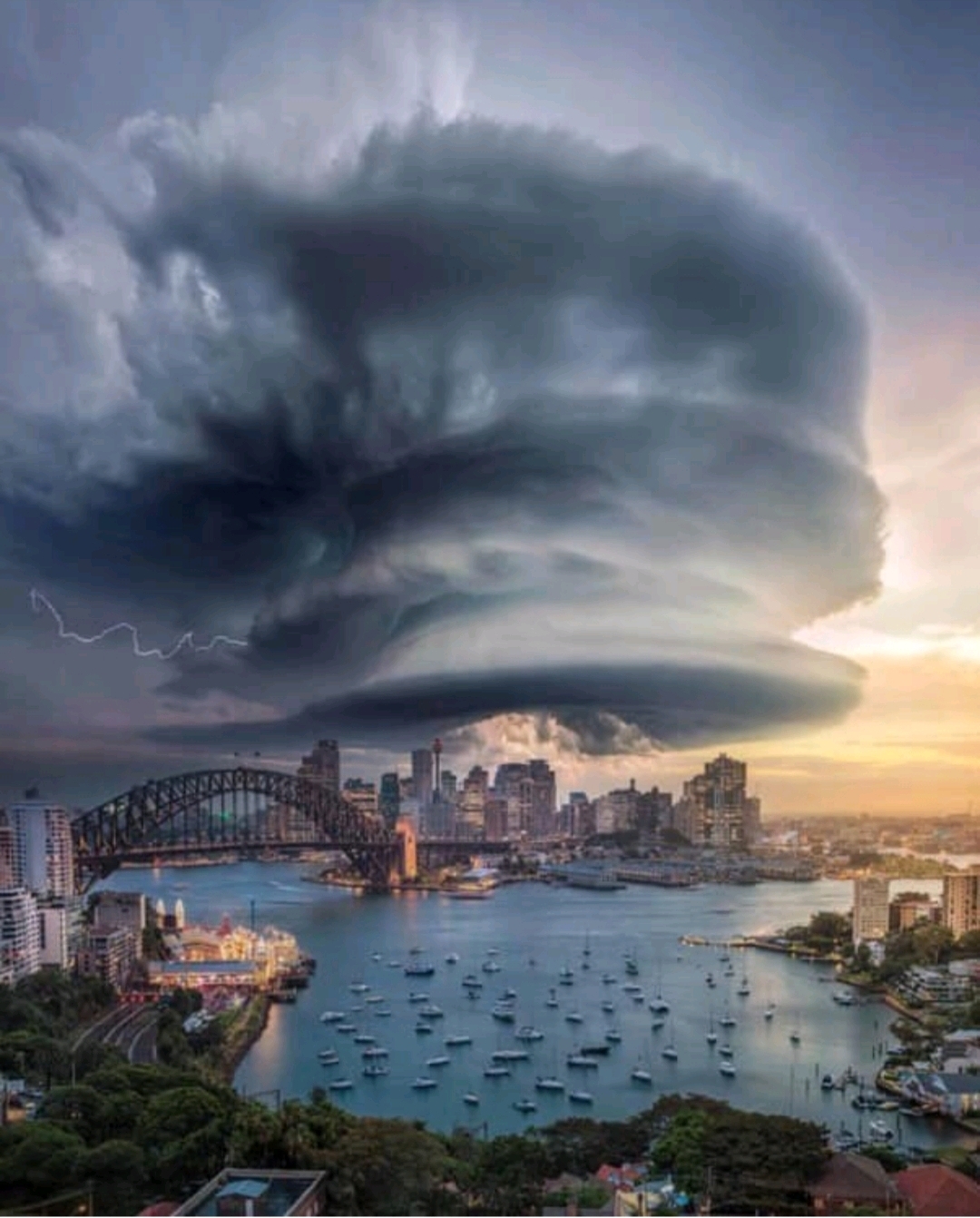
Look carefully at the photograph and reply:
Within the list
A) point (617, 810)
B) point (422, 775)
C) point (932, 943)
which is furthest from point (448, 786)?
point (932, 943)

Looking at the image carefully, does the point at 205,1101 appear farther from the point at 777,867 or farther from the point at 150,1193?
the point at 777,867

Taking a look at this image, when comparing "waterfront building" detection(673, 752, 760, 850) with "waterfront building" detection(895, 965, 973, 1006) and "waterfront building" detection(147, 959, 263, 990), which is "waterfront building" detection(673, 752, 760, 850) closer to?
"waterfront building" detection(895, 965, 973, 1006)

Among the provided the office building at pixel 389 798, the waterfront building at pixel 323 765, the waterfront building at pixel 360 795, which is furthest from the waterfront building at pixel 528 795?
the waterfront building at pixel 323 765

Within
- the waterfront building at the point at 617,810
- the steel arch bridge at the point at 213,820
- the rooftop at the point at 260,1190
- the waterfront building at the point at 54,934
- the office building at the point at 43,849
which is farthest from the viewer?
the waterfront building at the point at 617,810

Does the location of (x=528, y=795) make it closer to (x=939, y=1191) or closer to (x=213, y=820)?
(x=213, y=820)

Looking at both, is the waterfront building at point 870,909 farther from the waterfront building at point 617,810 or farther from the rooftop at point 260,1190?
the rooftop at point 260,1190
